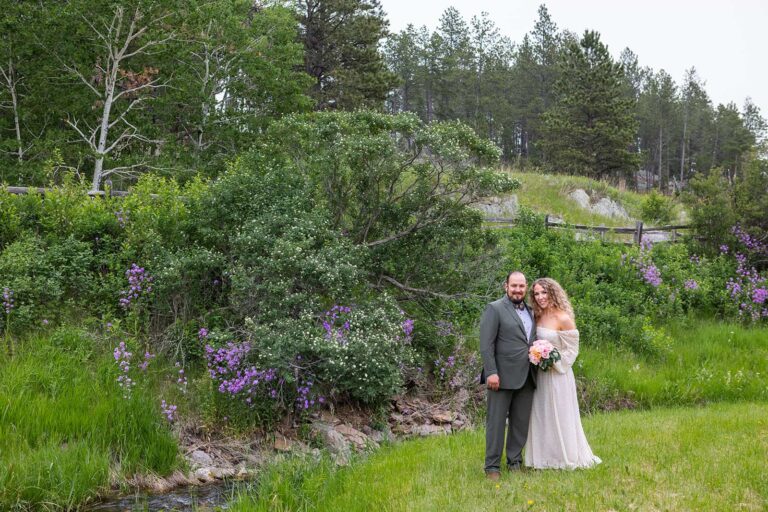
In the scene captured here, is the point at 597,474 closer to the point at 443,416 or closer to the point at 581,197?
the point at 443,416

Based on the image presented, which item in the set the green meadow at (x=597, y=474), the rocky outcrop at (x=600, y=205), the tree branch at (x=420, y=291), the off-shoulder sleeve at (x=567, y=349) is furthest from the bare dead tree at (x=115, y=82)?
the rocky outcrop at (x=600, y=205)

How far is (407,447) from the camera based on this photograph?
8.66m

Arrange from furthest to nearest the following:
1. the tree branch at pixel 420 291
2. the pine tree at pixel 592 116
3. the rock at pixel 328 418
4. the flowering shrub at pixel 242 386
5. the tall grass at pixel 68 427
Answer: the pine tree at pixel 592 116 → the tree branch at pixel 420 291 → the rock at pixel 328 418 → the flowering shrub at pixel 242 386 → the tall grass at pixel 68 427

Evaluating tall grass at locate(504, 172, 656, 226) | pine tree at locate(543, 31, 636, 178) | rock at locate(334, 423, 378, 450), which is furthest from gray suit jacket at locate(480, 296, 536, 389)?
pine tree at locate(543, 31, 636, 178)

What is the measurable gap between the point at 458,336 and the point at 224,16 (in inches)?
707

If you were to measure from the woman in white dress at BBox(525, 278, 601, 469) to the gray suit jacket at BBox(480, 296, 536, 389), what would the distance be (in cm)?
34

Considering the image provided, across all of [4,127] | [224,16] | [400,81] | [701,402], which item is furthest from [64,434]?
[400,81]

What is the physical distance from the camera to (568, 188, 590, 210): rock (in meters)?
32.3

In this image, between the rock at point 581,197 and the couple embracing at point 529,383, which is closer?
the couple embracing at point 529,383

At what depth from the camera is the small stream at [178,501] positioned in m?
7.11

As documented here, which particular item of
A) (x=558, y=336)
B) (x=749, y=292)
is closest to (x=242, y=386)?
(x=558, y=336)

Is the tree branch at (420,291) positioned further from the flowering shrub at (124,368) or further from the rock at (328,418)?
the flowering shrub at (124,368)

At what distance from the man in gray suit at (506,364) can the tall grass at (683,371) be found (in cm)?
539

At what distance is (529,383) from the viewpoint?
6676mm
